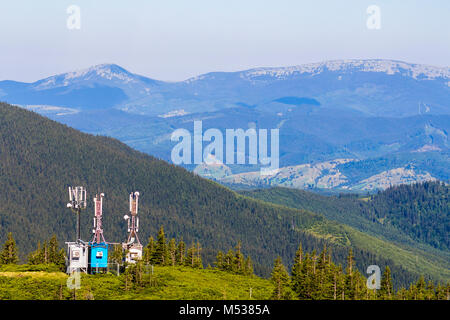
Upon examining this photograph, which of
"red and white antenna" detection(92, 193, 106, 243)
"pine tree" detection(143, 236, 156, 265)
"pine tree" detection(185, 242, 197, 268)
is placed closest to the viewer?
"red and white antenna" detection(92, 193, 106, 243)

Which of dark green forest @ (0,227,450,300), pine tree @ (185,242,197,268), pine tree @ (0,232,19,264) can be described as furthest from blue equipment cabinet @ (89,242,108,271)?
pine tree @ (185,242,197,268)

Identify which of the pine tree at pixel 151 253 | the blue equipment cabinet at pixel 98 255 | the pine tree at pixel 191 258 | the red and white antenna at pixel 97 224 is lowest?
the pine tree at pixel 191 258

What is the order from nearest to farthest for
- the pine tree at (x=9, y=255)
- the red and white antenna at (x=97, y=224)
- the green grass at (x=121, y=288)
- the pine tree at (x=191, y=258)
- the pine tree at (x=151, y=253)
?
the green grass at (x=121, y=288)
the red and white antenna at (x=97, y=224)
the pine tree at (x=151, y=253)
the pine tree at (x=9, y=255)
the pine tree at (x=191, y=258)

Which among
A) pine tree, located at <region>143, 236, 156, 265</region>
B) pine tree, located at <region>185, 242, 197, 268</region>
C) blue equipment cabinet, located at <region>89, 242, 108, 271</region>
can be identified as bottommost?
pine tree, located at <region>185, 242, 197, 268</region>

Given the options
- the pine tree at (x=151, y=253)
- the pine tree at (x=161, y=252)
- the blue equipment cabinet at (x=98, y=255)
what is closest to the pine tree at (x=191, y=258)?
the pine tree at (x=161, y=252)

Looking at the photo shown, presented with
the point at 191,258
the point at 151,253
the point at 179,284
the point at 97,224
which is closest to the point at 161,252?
the point at 151,253

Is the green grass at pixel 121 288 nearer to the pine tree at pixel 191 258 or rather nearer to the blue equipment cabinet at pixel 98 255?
the blue equipment cabinet at pixel 98 255

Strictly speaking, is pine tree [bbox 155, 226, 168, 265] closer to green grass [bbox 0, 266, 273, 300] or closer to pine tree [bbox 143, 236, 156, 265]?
pine tree [bbox 143, 236, 156, 265]
